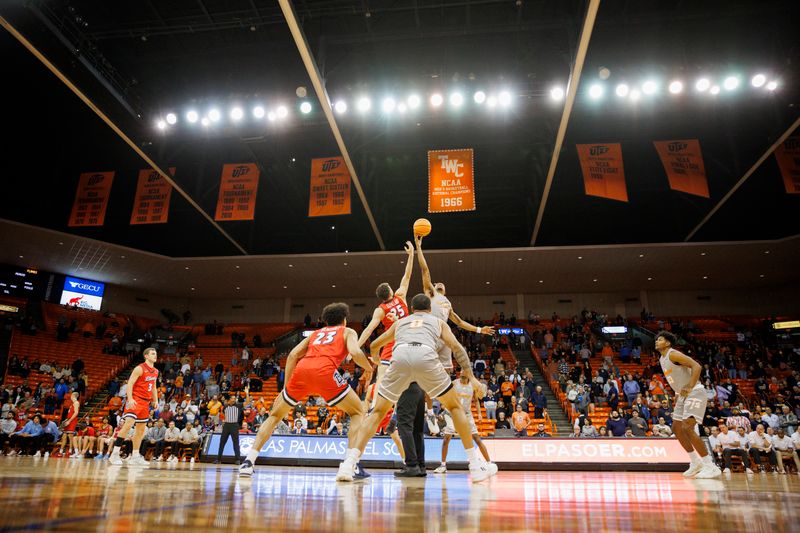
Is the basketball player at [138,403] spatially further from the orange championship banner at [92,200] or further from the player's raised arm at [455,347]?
the orange championship banner at [92,200]

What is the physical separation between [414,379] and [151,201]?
13.5m

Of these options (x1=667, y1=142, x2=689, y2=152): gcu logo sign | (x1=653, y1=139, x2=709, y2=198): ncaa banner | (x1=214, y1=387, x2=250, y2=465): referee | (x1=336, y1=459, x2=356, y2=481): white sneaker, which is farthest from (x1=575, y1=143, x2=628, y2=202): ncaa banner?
(x1=336, y1=459, x2=356, y2=481): white sneaker

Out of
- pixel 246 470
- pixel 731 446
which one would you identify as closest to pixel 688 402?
pixel 246 470

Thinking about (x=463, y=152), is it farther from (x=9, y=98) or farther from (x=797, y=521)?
(x=9, y=98)

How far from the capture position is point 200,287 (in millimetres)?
28344

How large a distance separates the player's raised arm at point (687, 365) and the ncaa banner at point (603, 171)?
602 centimetres

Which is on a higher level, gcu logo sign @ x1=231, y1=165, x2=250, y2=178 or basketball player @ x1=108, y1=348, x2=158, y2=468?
gcu logo sign @ x1=231, y1=165, x2=250, y2=178

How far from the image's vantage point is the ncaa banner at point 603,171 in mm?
12078

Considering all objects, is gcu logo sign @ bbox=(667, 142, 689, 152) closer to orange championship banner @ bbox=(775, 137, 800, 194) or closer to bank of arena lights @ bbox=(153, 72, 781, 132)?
bank of arena lights @ bbox=(153, 72, 781, 132)

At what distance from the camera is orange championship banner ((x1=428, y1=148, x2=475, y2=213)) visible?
1209 centimetres

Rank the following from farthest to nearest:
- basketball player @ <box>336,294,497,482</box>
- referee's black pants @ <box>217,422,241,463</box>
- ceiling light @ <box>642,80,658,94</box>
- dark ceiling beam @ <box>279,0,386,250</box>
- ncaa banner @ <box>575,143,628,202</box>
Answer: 1. ncaa banner @ <box>575,143,628,202</box>
2. ceiling light @ <box>642,80,658,94</box>
3. referee's black pants @ <box>217,422,241,463</box>
4. dark ceiling beam @ <box>279,0,386,250</box>
5. basketball player @ <box>336,294,497,482</box>

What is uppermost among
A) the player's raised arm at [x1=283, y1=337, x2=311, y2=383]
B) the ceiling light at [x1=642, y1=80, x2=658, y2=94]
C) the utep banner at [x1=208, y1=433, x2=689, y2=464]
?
the ceiling light at [x1=642, y1=80, x2=658, y2=94]

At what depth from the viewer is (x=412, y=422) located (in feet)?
18.4

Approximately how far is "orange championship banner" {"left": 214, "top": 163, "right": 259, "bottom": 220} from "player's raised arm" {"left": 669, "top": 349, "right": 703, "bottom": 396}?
10.9 meters
